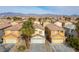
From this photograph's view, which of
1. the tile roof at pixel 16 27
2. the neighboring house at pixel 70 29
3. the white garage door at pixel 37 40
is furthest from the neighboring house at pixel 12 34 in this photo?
the neighboring house at pixel 70 29

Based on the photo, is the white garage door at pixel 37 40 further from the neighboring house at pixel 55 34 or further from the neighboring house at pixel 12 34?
the neighboring house at pixel 12 34

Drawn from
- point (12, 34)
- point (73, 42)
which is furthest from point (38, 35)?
point (73, 42)

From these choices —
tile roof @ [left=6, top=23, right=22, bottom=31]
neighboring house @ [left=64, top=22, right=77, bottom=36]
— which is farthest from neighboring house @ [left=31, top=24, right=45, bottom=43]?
neighboring house @ [left=64, top=22, right=77, bottom=36]

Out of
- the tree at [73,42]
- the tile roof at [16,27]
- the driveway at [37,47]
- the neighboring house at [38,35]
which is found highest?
the tile roof at [16,27]

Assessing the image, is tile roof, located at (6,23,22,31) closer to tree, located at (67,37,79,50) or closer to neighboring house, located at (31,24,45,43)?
neighboring house, located at (31,24,45,43)
